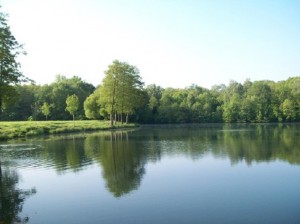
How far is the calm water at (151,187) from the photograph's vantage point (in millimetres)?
14367

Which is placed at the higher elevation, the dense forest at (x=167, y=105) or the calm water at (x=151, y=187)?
the dense forest at (x=167, y=105)

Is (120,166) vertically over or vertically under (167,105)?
under

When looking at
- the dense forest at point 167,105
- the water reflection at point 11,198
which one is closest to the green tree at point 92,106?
the dense forest at point 167,105

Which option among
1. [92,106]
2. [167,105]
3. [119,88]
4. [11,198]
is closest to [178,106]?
[167,105]

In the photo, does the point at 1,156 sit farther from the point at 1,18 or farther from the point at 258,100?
the point at 258,100

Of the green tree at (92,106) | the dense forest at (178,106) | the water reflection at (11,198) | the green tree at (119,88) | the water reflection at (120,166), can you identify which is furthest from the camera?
the dense forest at (178,106)

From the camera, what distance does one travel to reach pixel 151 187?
19.3 meters

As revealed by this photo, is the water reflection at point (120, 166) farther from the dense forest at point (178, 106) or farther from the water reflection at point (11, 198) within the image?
the dense forest at point (178, 106)

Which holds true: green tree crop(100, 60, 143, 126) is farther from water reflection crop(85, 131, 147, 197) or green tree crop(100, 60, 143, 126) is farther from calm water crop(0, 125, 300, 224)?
calm water crop(0, 125, 300, 224)

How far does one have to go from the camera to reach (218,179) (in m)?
21.1

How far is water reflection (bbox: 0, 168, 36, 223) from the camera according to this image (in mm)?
14312

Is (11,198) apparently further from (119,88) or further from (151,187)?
(119,88)

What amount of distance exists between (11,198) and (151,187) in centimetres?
724

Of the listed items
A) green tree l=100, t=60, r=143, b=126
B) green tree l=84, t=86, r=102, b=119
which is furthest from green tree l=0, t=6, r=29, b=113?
green tree l=84, t=86, r=102, b=119
